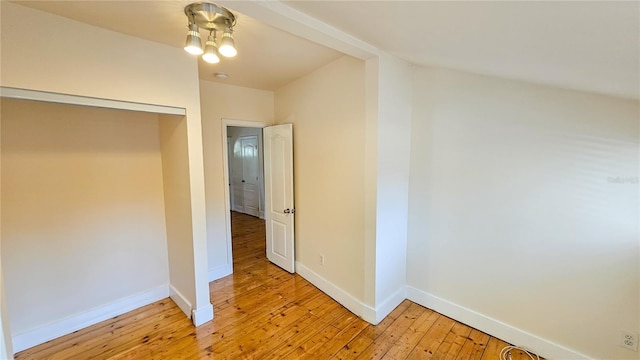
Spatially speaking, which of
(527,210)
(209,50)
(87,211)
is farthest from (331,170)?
(87,211)

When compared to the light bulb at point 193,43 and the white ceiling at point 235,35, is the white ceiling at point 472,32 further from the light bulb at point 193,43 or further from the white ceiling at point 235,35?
the light bulb at point 193,43

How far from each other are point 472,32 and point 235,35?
165 cm

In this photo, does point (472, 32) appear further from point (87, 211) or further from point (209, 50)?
point (87, 211)

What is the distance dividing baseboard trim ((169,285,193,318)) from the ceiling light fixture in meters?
2.34

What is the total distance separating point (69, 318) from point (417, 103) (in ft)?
12.8

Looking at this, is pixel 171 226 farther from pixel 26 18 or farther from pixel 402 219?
pixel 402 219

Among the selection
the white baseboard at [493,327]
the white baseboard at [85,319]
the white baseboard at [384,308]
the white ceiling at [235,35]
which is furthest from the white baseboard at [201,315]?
the white ceiling at [235,35]

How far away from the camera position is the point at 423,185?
2.63m

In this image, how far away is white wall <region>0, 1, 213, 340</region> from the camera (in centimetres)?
159

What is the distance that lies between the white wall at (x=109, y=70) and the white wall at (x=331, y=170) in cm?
125

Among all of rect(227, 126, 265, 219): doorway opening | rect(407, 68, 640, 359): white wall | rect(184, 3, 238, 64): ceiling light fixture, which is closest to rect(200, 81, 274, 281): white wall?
rect(184, 3, 238, 64): ceiling light fixture

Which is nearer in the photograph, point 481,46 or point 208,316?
point 481,46

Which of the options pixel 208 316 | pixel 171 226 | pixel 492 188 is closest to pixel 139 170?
pixel 171 226

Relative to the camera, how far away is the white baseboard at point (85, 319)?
2.17m
